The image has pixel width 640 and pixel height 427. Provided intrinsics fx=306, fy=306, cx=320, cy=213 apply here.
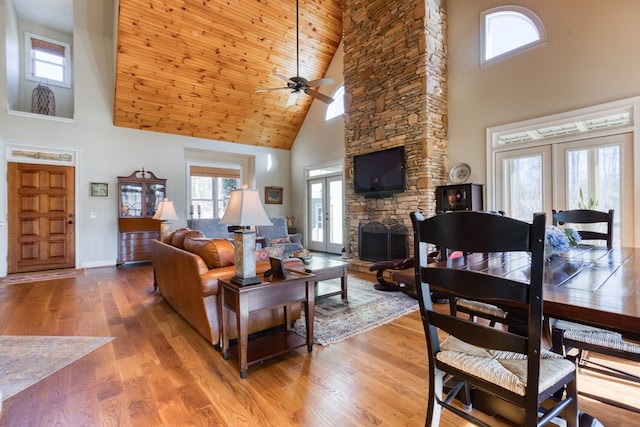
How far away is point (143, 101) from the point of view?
6301mm

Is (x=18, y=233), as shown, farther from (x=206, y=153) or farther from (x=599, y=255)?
(x=599, y=255)

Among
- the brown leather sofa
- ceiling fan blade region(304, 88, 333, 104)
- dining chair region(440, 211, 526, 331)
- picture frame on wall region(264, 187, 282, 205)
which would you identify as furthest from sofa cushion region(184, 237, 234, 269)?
picture frame on wall region(264, 187, 282, 205)

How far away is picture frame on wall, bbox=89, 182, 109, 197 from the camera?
6.23 meters

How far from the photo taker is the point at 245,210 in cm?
218

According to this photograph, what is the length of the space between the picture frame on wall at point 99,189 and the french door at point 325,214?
15.2 ft

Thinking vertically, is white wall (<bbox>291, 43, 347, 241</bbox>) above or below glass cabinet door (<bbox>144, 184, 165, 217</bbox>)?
above

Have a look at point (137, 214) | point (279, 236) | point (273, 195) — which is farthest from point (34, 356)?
point (273, 195)

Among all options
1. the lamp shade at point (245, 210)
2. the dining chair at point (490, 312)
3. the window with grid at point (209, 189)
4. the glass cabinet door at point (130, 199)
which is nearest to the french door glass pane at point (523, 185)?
the dining chair at point (490, 312)

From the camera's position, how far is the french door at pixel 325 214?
757cm

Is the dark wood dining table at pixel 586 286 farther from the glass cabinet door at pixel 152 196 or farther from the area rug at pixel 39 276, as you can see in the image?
the glass cabinet door at pixel 152 196

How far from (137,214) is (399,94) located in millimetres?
5780

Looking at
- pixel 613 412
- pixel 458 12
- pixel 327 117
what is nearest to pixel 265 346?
pixel 613 412

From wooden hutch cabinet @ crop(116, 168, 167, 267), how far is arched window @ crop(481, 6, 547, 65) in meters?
6.73

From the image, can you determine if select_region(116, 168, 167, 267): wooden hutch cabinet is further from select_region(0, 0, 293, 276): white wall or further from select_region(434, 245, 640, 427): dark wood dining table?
select_region(434, 245, 640, 427): dark wood dining table
